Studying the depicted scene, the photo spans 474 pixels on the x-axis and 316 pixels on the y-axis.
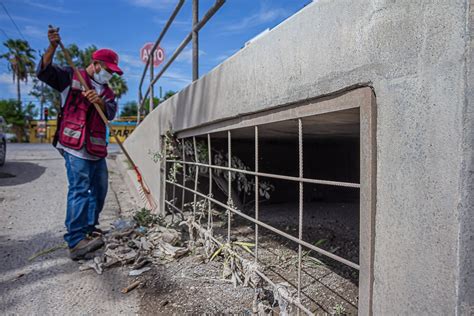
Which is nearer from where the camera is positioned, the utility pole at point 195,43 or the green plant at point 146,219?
the utility pole at point 195,43

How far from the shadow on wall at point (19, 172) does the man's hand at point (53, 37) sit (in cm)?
473

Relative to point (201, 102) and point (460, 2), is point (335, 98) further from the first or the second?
point (201, 102)

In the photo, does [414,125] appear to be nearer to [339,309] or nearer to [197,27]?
[339,309]

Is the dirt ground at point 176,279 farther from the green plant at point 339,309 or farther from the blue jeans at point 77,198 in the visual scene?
the blue jeans at point 77,198

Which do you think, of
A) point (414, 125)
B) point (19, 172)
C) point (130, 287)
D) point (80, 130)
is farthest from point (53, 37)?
point (19, 172)

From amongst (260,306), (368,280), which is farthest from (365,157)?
(260,306)

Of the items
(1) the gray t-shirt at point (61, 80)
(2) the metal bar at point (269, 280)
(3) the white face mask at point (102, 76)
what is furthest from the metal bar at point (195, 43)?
(2) the metal bar at point (269, 280)

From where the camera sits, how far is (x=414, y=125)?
1.08 meters

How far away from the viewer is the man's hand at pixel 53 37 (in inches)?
117

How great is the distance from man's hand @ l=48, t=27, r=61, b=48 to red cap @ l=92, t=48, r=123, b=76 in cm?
49

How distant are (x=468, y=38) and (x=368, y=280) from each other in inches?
33.2

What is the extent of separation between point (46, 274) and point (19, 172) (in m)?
6.08

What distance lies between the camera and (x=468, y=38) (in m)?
0.94

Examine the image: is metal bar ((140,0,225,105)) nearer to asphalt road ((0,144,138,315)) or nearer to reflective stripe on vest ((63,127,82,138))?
reflective stripe on vest ((63,127,82,138))
